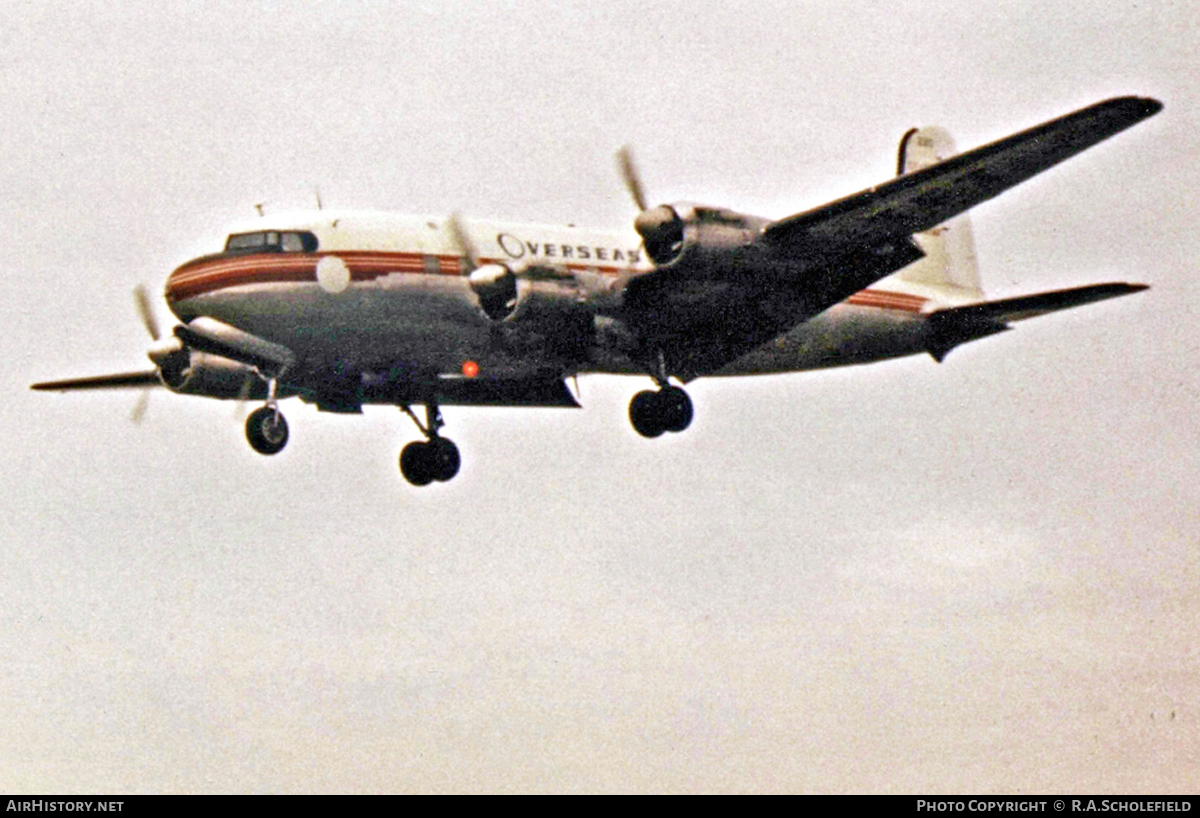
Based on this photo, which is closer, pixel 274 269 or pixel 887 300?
pixel 274 269

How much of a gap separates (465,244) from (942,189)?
6.29 m

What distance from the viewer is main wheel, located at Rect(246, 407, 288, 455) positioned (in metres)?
21.0

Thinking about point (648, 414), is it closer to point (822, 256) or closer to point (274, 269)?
point (822, 256)

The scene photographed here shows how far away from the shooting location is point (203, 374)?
892 inches

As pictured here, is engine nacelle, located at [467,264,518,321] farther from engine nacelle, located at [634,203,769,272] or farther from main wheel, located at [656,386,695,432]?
main wheel, located at [656,386,695,432]

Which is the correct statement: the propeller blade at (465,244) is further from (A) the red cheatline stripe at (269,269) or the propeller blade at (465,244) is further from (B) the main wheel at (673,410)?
(B) the main wheel at (673,410)

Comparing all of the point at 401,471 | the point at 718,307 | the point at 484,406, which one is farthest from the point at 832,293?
the point at 401,471

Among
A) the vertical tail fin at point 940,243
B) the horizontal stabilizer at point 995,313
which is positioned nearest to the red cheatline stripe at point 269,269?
the horizontal stabilizer at point 995,313

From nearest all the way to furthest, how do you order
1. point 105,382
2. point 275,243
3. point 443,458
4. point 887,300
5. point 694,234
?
1. point 275,243
2. point 694,234
3. point 443,458
4. point 887,300
5. point 105,382

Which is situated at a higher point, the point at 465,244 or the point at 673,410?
the point at 465,244

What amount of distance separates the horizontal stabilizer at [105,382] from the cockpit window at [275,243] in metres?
4.76

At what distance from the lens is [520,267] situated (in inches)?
811

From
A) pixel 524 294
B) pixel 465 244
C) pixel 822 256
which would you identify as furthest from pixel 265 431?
pixel 822 256

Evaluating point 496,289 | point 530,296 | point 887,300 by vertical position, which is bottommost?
point 530,296
